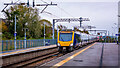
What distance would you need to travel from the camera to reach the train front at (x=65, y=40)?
2309 cm

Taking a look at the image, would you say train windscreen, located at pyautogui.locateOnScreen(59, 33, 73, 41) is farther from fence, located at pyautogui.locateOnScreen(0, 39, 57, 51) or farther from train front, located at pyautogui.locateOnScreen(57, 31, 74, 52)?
fence, located at pyautogui.locateOnScreen(0, 39, 57, 51)

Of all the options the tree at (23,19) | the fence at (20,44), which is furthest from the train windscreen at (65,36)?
the tree at (23,19)

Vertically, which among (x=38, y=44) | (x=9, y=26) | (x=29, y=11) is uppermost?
(x=29, y=11)

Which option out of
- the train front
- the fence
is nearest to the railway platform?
the train front

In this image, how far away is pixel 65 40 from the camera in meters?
23.5

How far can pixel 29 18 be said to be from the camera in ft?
173

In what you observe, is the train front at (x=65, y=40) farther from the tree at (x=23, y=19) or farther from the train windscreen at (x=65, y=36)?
the tree at (x=23, y=19)

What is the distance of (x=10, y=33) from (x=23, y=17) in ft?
19.3

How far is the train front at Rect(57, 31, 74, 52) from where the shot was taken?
909 inches

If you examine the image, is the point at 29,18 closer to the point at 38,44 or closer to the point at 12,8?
the point at 12,8

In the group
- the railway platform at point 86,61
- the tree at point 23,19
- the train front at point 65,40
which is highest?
the tree at point 23,19

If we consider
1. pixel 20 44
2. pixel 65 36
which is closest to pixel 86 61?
pixel 65 36

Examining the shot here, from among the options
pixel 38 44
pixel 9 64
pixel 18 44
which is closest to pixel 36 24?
pixel 38 44

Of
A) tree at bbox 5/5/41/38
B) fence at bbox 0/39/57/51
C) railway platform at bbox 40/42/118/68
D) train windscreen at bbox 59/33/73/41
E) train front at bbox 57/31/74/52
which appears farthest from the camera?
tree at bbox 5/5/41/38
